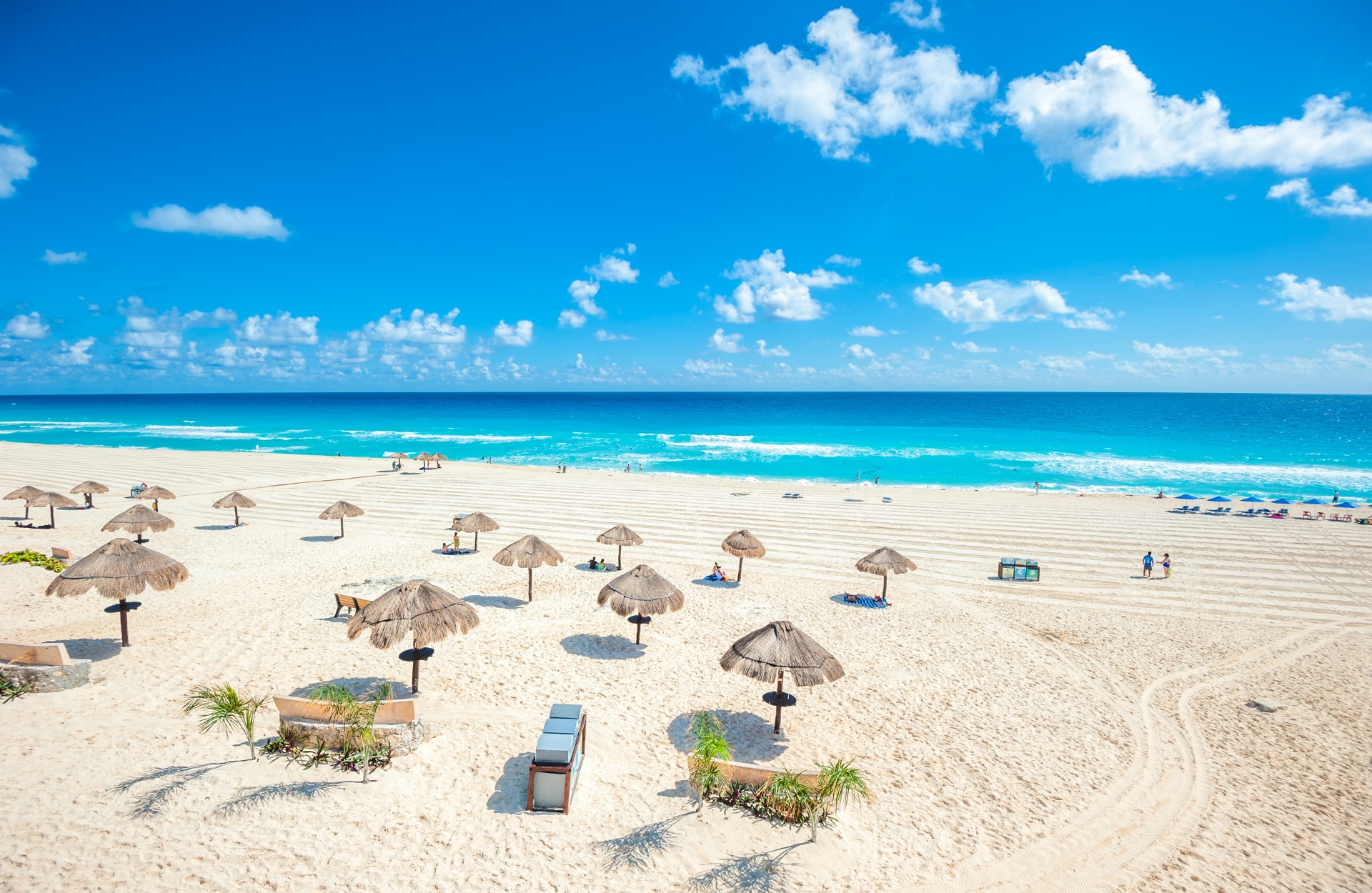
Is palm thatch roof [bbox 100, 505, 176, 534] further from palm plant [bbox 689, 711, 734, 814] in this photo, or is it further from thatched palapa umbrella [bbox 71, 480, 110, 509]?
palm plant [bbox 689, 711, 734, 814]

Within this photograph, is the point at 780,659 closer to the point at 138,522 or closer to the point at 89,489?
the point at 138,522

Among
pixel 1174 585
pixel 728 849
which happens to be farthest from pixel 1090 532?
pixel 728 849

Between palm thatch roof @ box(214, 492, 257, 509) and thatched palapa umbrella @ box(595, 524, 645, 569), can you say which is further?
palm thatch roof @ box(214, 492, 257, 509)

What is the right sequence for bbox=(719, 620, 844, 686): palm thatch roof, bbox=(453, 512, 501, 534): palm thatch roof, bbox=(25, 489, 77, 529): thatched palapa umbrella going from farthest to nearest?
bbox=(25, 489, 77, 529): thatched palapa umbrella, bbox=(453, 512, 501, 534): palm thatch roof, bbox=(719, 620, 844, 686): palm thatch roof

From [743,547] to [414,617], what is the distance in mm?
9727

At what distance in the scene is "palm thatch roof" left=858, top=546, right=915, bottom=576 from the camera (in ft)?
54.1

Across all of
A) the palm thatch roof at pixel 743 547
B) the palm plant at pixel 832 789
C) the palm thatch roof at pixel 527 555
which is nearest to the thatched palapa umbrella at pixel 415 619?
the palm thatch roof at pixel 527 555

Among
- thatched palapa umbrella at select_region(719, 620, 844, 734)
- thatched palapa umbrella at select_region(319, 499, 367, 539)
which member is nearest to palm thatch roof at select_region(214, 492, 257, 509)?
thatched palapa umbrella at select_region(319, 499, 367, 539)

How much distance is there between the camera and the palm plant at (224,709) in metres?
8.41

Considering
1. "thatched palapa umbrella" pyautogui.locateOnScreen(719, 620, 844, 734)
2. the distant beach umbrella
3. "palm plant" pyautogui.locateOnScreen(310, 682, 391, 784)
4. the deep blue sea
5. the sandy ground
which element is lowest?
the sandy ground

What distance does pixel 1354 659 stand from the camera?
14.3 meters

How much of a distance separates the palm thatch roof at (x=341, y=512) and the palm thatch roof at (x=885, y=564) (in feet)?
54.0

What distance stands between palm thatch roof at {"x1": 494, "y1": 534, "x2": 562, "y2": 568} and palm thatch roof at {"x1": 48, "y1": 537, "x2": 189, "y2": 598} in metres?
6.25

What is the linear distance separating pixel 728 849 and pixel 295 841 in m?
4.91
